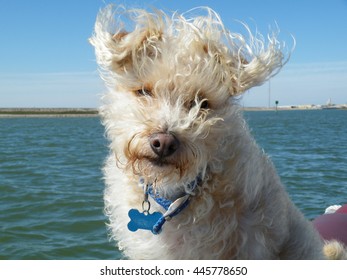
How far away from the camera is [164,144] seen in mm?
3223

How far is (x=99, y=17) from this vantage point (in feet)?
12.0

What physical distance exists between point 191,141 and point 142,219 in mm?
668

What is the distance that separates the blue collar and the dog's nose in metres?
0.33

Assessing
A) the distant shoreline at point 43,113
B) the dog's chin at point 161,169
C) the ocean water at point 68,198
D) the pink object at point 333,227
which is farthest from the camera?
the distant shoreline at point 43,113

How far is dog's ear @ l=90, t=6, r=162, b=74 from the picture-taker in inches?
139

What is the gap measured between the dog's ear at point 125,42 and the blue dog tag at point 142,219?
0.98m

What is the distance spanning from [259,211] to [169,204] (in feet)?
2.00

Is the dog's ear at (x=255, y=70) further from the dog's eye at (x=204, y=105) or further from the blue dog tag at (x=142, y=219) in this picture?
the blue dog tag at (x=142, y=219)

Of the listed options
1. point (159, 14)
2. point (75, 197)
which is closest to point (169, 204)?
point (159, 14)

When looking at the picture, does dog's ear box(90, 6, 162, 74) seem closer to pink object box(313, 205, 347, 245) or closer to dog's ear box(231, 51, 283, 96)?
dog's ear box(231, 51, 283, 96)

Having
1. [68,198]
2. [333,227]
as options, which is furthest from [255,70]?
[68,198]

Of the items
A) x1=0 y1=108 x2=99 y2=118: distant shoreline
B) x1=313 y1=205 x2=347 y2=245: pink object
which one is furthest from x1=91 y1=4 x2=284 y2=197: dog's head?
x1=0 y1=108 x2=99 y2=118: distant shoreline

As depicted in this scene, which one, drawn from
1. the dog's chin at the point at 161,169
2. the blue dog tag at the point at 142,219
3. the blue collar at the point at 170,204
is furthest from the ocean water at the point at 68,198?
the blue dog tag at the point at 142,219

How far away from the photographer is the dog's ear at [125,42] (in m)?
3.52
